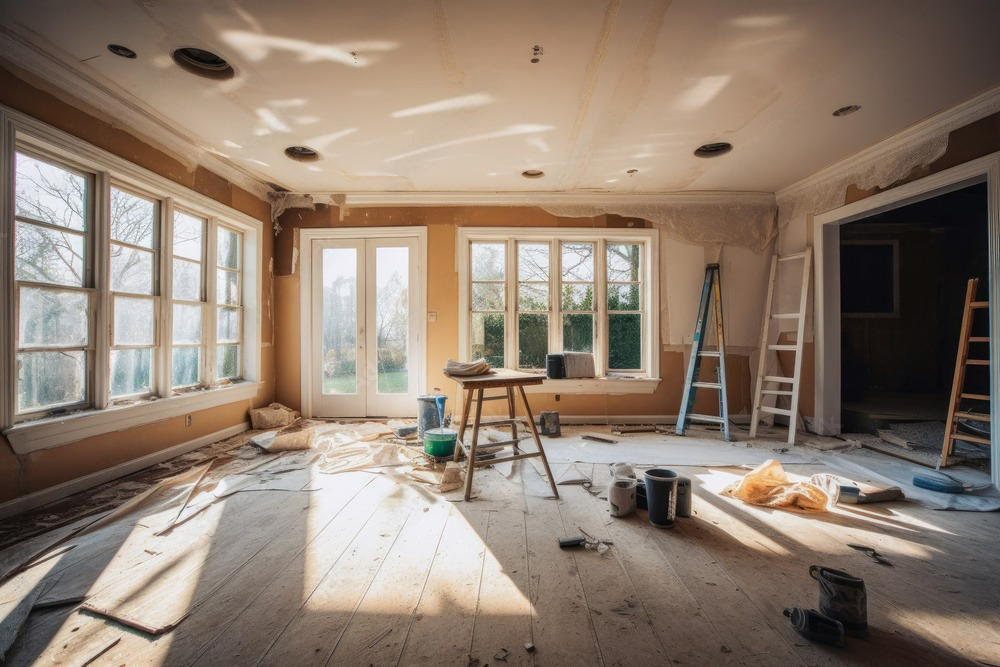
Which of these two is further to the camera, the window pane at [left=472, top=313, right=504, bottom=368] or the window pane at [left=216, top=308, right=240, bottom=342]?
the window pane at [left=472, top=313, right=504, bottom=368]

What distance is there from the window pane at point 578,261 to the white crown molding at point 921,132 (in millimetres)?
2467

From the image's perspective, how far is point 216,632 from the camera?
1.53m

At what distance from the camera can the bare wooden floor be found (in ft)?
4.71

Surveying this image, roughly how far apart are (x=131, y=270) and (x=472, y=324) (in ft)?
10.7

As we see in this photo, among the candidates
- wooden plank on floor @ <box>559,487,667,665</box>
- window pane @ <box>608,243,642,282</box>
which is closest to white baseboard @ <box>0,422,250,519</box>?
wooden plank on floor @ <box>559,487,667,665</box>

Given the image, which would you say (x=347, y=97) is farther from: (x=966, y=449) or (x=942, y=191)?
(x=966, y=449)

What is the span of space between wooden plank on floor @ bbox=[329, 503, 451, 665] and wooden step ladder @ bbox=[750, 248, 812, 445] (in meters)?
3.94

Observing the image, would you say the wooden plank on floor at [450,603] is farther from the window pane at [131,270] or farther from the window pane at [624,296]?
the window pane at [624,296]

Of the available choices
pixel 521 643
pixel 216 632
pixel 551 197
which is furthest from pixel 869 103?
pixel 216 632

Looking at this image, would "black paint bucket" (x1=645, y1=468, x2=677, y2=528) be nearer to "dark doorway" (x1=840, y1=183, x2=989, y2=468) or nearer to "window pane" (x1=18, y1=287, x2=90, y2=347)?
"window pane" (x1=18, y1=287, x2=90, y2=347)

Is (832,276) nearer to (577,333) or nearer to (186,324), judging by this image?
(577,333)

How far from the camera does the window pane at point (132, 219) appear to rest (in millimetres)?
3316

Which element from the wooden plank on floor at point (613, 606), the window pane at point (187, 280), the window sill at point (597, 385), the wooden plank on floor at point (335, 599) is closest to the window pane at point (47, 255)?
the window pane at point (187, 280)

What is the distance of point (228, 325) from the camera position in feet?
15.2
